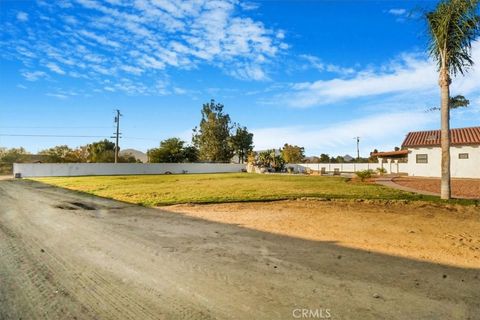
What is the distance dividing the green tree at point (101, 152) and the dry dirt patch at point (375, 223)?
55.7 metres

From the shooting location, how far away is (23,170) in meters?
43.6

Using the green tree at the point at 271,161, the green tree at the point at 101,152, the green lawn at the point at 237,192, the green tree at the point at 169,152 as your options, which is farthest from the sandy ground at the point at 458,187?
the green tree at the point at 101,152

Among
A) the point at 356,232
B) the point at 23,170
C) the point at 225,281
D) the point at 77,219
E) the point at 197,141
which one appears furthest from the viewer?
the point at 197,141

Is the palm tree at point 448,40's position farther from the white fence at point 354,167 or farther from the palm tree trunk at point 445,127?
the white fence at point 354,167

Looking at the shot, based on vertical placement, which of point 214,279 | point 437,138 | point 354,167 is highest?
point 437,138

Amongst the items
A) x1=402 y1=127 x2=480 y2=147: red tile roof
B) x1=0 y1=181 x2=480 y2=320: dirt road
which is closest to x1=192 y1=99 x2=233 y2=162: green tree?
x1=402 y1=127 x2=480 y2=147: red tile roof

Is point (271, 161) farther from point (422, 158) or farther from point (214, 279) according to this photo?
point (214, 279)

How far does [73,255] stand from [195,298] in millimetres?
3122

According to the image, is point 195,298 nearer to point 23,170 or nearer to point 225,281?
point 225,281

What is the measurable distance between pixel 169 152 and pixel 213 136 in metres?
11.4

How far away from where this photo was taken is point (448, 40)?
569 inches

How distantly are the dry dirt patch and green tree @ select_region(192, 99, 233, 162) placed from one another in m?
59.8

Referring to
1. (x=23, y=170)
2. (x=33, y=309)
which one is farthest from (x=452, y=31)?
(x=23, y=170)

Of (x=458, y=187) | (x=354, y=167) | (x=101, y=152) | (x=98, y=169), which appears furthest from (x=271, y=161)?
(x=458, y=187)
